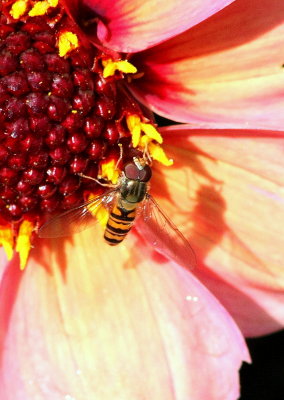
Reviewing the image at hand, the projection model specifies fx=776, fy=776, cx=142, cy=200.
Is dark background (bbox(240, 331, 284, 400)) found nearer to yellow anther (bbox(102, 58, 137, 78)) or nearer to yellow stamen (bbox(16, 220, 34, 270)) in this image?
yellow stamen (bbox(16, 220, 34, 270))

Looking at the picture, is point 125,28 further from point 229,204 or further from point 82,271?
point 82,271

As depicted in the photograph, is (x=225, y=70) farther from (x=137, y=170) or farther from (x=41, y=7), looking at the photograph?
(x=41, y=7)

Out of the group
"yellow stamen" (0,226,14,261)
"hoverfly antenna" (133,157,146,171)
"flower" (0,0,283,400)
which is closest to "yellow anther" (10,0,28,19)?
"flower" (0,0,283,400)

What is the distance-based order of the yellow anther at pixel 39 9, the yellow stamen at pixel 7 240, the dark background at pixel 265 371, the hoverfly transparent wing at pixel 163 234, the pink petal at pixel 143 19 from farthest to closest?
1. the dark background at pixel 265 371
2. the yellow stamen at pixel 7 240
3. the hoverfly transparent wing at pixel 163 234
4. the yellow anther at pixel 39 9
5. the pink petal at pixel 143 19

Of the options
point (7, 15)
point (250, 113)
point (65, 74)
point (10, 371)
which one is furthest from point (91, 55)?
point (10, 371)

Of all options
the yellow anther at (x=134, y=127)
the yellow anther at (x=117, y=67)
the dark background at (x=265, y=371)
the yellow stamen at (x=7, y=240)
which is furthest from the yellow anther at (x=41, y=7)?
the dark background at (x=265, y=371)

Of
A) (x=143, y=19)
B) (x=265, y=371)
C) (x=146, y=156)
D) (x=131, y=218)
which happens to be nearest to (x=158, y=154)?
(x=146, y=156)

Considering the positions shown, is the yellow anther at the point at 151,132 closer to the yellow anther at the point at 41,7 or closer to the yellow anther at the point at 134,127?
the yellow anther at the point at 134,127
